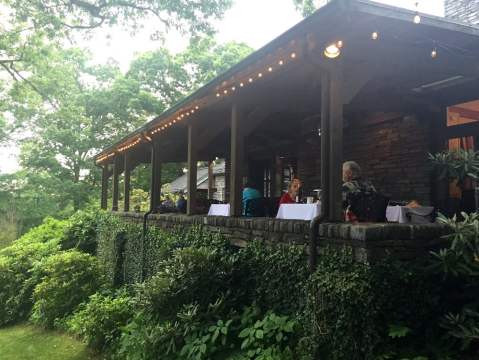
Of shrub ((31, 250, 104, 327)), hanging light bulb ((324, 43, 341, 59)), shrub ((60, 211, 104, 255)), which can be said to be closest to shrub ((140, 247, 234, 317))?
hanging light bulb ((324, 43, 341, 59))

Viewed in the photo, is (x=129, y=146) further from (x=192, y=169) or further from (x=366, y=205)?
(x=366, y=205)

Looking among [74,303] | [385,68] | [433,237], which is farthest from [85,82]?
[433,237]

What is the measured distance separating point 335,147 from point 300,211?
1713 millimetres

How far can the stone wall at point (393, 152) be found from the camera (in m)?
7.64

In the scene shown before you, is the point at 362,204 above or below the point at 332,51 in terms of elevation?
below

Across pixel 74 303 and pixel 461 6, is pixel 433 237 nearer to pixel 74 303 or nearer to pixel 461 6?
pixel 74 303

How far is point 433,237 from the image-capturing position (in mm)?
3660

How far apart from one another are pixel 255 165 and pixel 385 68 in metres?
8.12

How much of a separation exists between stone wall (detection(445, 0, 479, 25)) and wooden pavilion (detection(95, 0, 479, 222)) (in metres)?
3.61

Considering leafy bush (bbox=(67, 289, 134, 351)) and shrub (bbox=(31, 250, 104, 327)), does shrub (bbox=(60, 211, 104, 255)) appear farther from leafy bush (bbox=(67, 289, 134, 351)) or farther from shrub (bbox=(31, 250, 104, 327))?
leafy bush (bbox=(67, 289, 134, 351))

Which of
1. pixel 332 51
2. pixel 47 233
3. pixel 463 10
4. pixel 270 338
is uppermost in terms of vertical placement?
pixel 463 10

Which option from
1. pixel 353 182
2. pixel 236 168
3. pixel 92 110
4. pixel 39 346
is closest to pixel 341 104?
pixel 353 182

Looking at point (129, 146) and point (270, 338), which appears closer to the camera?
point (270, 338)

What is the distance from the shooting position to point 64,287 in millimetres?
9367
